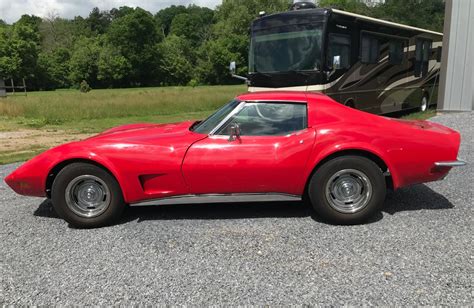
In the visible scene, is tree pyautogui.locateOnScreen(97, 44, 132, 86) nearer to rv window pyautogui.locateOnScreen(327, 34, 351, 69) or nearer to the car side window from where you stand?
rv window pyautogui.locateOnScreen(327, 34, 351, 69)

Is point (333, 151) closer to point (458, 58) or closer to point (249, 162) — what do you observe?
point (249, 162)

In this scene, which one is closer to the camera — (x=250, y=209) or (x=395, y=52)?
(x=250, y=209)

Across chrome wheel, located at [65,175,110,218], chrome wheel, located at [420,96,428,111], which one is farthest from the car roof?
chrome wheel, located at [420,96,428,111]

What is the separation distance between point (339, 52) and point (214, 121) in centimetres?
623

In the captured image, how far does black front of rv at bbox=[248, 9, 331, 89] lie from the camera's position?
9.29 m

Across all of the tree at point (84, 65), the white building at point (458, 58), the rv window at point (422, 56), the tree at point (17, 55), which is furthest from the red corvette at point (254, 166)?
the tree at point (84, 65)

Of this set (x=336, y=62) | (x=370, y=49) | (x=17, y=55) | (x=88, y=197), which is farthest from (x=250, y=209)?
(x=17, y=55)

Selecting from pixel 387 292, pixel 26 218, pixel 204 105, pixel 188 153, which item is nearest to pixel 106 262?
pixel 188 153

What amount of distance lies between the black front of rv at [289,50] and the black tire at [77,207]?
6241 millimetres

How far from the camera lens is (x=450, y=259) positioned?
11.0ft

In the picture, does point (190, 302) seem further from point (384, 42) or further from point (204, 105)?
point (204, 105)

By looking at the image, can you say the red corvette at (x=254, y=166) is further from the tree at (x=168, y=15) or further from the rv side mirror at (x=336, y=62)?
the tree at (x=168, y=15)

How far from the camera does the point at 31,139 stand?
11742 mm

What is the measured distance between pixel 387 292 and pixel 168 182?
2.23 meters
